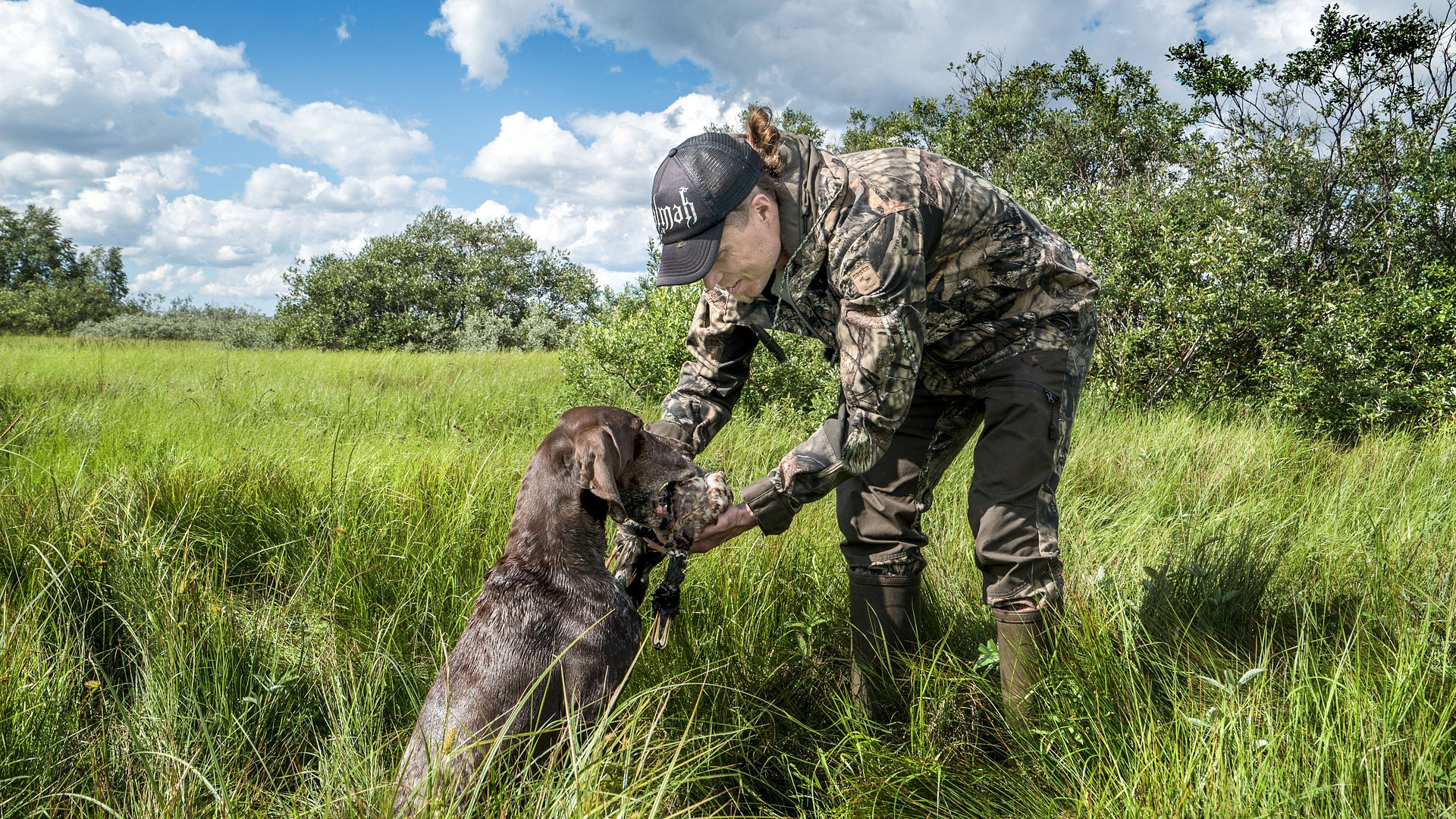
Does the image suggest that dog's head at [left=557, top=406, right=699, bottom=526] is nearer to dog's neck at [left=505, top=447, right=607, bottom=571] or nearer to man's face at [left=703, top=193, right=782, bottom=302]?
dog's neck at [left=505, top=447, right=607, bottom=571]

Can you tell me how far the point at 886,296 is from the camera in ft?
7.69

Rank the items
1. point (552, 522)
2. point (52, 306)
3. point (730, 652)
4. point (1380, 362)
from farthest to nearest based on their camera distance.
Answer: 1. point (52, 306)
2. point (1380, 362)
3. point (730, 652)
4. point (552, 522)

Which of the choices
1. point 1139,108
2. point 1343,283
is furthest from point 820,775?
point 1139,108

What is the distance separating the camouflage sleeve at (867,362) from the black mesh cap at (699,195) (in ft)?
1.22

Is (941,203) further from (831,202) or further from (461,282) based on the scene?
(461,282)

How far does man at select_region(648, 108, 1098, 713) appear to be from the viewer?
7.89 feet

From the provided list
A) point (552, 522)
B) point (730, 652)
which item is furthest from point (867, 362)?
point (730, 652)

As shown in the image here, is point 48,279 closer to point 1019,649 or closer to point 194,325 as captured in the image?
point 194,325

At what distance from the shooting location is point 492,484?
4352 mm

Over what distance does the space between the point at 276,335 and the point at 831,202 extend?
2866 centimetres

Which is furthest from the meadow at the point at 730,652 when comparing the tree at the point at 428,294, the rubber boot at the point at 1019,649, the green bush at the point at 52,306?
the green bush at the point at 52,306

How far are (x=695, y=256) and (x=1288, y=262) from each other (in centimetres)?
906

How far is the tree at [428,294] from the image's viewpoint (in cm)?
2541

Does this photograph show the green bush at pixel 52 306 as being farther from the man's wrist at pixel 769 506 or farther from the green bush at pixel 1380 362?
the green bush at pixel 1380 362
